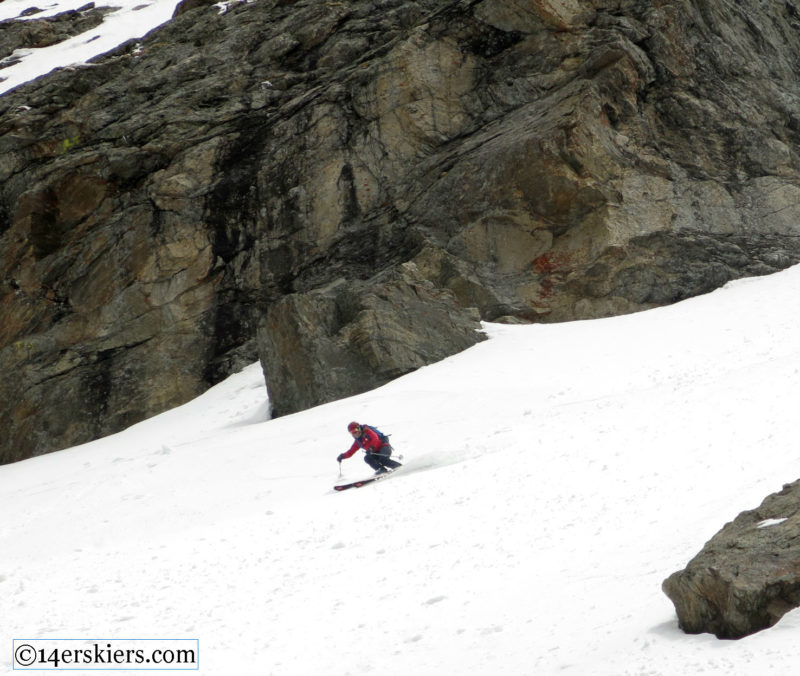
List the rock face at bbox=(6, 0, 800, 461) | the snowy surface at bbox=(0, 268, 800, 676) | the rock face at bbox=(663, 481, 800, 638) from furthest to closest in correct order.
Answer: the rock face at bbox=(6, 0, 800, 461), the snowy surface at bbox=(0, 268, 800, 676), the rock face at bbox=(663, 481, 800, 638)

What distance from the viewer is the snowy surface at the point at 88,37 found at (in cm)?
4436

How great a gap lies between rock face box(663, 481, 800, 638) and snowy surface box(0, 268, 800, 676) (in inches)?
6.3

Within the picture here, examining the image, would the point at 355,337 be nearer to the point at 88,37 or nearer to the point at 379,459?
the point at 379,459

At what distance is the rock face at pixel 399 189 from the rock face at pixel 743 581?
19806 mm

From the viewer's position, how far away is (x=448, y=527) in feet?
36.1

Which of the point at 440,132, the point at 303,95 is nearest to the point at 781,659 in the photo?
the point at 440,132

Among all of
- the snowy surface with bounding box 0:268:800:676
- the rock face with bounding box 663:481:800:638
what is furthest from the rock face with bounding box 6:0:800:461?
the rock face with bounding box 663:481:800:638

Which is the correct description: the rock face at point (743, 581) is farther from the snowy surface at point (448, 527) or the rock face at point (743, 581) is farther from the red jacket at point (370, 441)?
the red jacket at point (370, 441)

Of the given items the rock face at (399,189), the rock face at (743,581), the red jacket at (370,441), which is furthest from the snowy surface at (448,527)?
the rock face at (399,189)

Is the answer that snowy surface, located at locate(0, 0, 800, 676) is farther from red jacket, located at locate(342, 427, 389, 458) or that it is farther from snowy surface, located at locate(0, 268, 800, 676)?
red jacket, located at locate(342, 427, 389, 458)

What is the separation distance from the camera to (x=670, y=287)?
2747cm

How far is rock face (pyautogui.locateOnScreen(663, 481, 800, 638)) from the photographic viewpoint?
5.93 m

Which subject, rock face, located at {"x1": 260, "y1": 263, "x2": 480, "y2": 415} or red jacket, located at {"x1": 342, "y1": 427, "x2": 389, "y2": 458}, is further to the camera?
rock face, located at {"x1": 260, "y1": 263, "x2": 480, "y2": 415}

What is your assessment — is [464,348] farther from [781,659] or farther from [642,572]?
[781,659]
